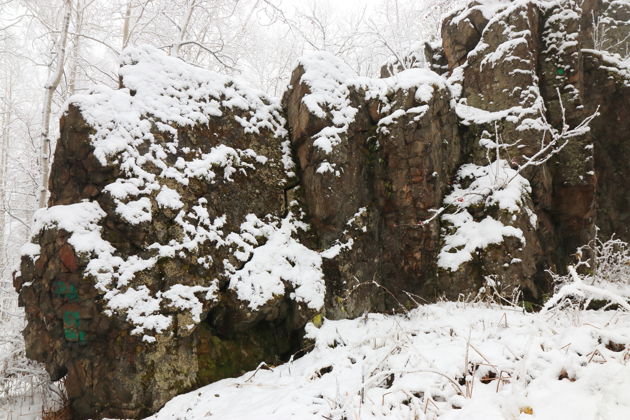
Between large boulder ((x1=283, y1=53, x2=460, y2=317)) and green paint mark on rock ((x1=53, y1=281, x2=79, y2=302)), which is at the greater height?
large boulder ((x1=283, y1=53, x2=460, y2=317))

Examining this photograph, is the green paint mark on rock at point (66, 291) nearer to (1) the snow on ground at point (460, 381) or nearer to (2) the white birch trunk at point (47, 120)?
(1) the snow on ground at point (460, 381)

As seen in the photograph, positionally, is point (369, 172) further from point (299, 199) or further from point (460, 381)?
point (460, 381)

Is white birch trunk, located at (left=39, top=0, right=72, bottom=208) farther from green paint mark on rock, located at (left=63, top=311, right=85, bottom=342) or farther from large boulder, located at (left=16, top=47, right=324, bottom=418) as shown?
green paint mark on rock, located at (left=63, top=311, right=85, bottom=342)

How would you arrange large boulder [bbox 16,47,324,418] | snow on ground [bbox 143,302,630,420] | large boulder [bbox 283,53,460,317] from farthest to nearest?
large boulder [bbox 283,53,460,317], large boulder [bbox 16,47,324,418], snow on ground [bbox 143,302,630,420]

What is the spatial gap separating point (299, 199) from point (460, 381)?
4.33 m

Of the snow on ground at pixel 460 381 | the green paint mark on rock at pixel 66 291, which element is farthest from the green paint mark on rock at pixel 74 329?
the snow on ground at pixel 460 381

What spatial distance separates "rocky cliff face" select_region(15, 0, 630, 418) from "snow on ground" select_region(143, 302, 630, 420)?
1.05 meters

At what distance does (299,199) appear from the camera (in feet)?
20.5

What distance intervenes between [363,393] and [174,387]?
9.49ft

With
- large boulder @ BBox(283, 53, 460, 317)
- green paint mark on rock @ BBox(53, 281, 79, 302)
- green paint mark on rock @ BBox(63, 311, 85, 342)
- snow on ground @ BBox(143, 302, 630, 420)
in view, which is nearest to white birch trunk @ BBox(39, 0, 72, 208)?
green paint mark on rock @ BBox(53, 281, 79, 302)

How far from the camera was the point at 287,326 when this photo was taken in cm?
534

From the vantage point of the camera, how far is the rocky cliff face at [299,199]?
428cm

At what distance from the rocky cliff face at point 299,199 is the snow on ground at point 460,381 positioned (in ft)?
3.46

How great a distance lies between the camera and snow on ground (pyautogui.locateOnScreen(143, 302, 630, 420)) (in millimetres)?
1737
